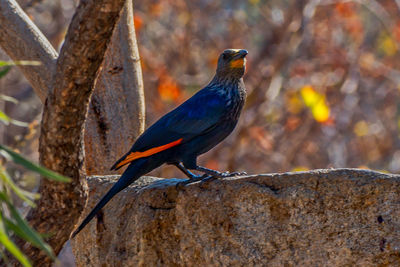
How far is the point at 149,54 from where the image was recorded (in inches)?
365

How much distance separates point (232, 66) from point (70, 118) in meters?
2.06

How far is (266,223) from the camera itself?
145 inches

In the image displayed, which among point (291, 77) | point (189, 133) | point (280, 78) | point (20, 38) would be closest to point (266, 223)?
point (189, 133)

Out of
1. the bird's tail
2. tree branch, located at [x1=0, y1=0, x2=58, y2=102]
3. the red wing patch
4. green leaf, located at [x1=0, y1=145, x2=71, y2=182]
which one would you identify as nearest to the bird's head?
the red wing patch

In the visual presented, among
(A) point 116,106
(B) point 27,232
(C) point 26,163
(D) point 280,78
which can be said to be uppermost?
(D) point 280,78

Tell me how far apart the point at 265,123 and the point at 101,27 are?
6228 millimetres

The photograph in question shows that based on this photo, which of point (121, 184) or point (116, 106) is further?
point (116, 106)

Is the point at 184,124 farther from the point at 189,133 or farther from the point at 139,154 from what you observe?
the point at 139,154

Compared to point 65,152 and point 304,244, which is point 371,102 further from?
point 65,152

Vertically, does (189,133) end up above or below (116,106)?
below

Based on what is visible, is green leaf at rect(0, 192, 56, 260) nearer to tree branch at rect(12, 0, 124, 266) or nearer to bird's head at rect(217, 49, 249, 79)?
tree branch at rect(12, 0, 124, 266)

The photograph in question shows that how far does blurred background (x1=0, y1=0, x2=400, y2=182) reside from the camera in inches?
340

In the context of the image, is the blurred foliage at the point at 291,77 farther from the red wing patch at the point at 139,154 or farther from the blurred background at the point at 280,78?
the red wing patch at the point at 139,154

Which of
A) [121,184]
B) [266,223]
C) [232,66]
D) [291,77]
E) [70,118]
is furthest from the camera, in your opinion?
[291,77]
